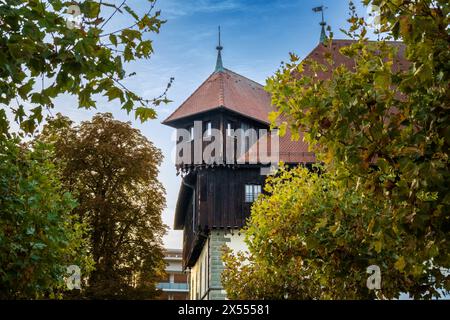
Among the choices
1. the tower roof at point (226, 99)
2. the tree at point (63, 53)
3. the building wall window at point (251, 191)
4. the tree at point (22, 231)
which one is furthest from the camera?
the tower roof at point (226, 99)

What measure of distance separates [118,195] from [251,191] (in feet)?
29.9

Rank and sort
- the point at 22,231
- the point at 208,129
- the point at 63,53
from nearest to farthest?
the point at 63,53, the point at 22,231, the point at 208,129

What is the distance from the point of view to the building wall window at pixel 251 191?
33.6 metres

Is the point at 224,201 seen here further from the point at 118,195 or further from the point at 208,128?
the point at 118,195

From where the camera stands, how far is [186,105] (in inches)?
1476

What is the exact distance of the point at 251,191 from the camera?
33656 millimetres

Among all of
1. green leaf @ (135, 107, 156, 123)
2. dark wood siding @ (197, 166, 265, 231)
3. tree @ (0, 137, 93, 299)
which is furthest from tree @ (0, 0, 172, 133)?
dark wood siding @ (197, 166, 265, 231)

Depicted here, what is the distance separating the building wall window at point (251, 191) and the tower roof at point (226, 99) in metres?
4.20

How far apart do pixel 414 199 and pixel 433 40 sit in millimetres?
1582

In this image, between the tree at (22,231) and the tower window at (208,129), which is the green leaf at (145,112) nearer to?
the tree at (22,231)

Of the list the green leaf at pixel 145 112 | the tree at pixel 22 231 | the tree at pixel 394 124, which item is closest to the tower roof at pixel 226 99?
the tree at pixel 22 231

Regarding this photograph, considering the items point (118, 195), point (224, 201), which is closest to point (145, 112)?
point (224, 201)

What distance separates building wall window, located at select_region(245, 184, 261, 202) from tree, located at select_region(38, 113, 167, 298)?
7757 millimetres
